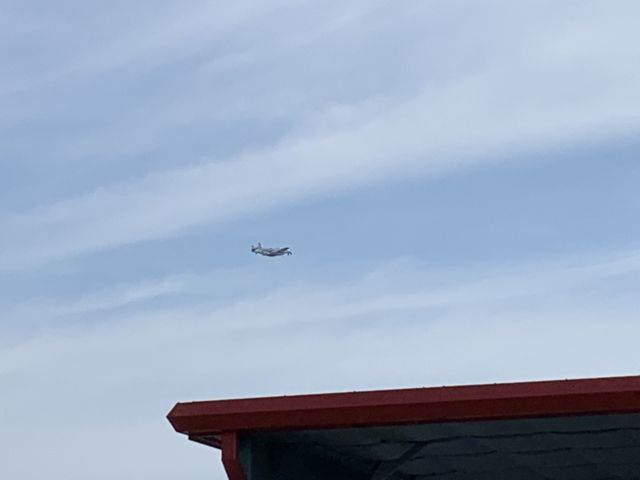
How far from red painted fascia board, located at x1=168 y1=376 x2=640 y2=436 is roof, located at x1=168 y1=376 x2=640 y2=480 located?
0.5 inches

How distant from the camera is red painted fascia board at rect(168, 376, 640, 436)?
17938mm

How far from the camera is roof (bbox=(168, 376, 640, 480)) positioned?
18.1m

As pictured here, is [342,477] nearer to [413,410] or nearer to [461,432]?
[461,432]

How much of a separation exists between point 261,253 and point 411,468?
79.2ft

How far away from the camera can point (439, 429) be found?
20.6 meters

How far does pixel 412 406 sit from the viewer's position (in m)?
18.5

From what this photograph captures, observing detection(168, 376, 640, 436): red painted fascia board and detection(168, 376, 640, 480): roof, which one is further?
detection(168, 376, 640, 480): roof

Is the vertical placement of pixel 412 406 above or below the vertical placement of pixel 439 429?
below

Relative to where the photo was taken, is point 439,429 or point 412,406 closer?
point 412,406

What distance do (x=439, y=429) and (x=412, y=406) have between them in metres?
2.27

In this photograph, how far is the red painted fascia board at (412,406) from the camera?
58.9 feet

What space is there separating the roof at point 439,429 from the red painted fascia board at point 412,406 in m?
0.01

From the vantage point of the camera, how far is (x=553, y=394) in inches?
709

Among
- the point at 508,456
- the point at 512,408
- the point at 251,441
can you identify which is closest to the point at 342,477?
the point at 508,456
